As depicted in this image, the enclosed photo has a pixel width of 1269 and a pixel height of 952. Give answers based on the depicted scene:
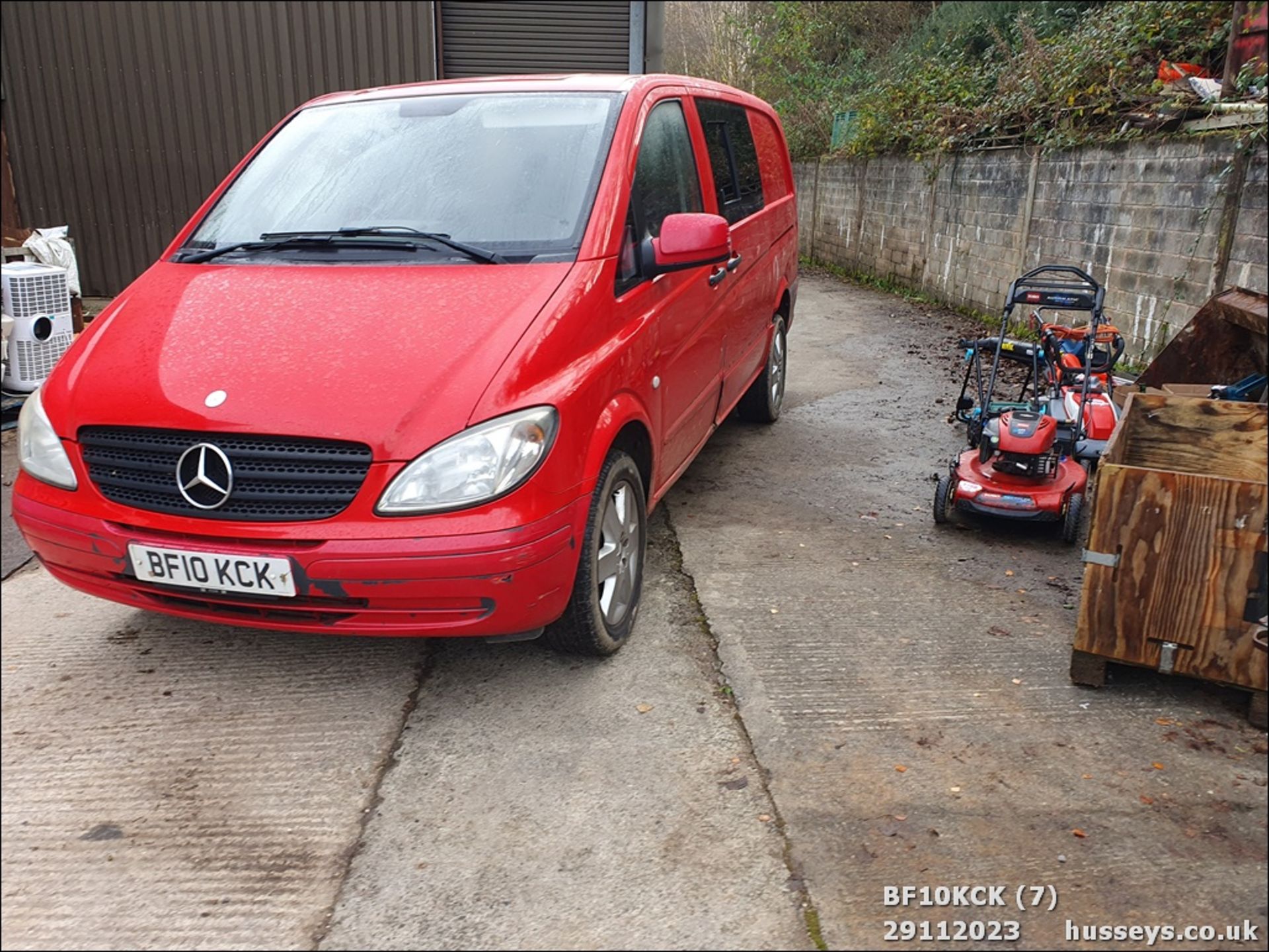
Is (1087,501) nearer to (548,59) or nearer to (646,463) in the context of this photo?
(646,463)

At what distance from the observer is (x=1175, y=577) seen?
119 inches

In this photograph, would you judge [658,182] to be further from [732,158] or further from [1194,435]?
[1194,435]

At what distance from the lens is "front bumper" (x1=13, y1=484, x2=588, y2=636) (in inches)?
105

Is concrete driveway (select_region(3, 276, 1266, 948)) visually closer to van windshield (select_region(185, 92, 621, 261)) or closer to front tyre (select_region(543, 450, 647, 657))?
front tyre (select_region(543, 450, 647, 657))

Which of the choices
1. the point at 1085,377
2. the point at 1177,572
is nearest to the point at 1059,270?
the point at 1085,377

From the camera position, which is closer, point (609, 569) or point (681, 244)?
point (609, 569)

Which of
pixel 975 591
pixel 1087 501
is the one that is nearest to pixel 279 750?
pixel 975 591

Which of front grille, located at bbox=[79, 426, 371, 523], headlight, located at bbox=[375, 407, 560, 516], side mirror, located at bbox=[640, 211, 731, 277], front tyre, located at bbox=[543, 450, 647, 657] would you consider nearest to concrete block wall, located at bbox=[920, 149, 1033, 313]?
side mirror, located at bbox=[640, 211, 731, 277]

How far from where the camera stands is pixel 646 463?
143 inches

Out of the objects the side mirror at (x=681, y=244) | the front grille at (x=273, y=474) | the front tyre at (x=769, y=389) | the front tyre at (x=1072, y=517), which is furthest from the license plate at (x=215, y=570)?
the front tyre at (x=769, y=389)

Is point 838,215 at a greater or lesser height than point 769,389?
lesser

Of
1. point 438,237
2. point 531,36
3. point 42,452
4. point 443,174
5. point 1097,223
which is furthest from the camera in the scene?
point 531,36

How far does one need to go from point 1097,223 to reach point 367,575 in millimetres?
7525

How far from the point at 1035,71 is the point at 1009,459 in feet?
21.9
